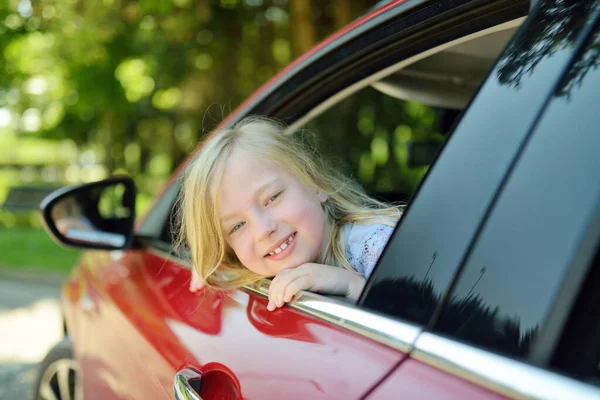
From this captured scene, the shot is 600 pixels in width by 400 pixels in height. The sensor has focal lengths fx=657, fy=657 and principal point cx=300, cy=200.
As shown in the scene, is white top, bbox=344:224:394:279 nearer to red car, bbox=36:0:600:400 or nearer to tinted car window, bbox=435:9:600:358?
red car, bbox=36:0:600:400

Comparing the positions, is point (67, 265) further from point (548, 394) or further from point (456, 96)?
point (548, 394)

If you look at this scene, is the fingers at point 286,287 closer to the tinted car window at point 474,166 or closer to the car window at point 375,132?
the tinted car window at point 474,166

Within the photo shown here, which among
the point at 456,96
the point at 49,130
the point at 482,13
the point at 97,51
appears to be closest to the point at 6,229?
the point at 97,51

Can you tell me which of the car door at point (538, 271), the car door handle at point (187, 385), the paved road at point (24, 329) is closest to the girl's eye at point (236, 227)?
the car door handle at point (187, 385)

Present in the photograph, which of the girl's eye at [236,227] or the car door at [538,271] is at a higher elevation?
the car door at [538,271]

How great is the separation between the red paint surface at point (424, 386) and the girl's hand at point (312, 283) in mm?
423

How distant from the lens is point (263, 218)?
5.48 ft

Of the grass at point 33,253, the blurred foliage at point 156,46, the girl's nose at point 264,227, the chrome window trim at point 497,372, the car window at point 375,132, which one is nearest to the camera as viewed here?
the chrome window trim at point 497,372

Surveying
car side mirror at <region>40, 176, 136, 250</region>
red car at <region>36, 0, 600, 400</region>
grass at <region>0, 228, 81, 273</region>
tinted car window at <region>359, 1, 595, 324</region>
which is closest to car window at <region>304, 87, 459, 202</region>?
grass at <region>0, 228, 81, 273</region>

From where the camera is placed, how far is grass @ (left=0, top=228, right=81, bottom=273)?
9102 mm

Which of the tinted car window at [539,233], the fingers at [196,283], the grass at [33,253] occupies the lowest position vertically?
the grass at [33,253]

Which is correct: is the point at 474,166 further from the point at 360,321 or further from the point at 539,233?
the point at 360,321

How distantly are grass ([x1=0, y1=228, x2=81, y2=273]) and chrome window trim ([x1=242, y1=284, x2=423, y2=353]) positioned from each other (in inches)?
316

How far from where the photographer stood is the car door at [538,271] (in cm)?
90
